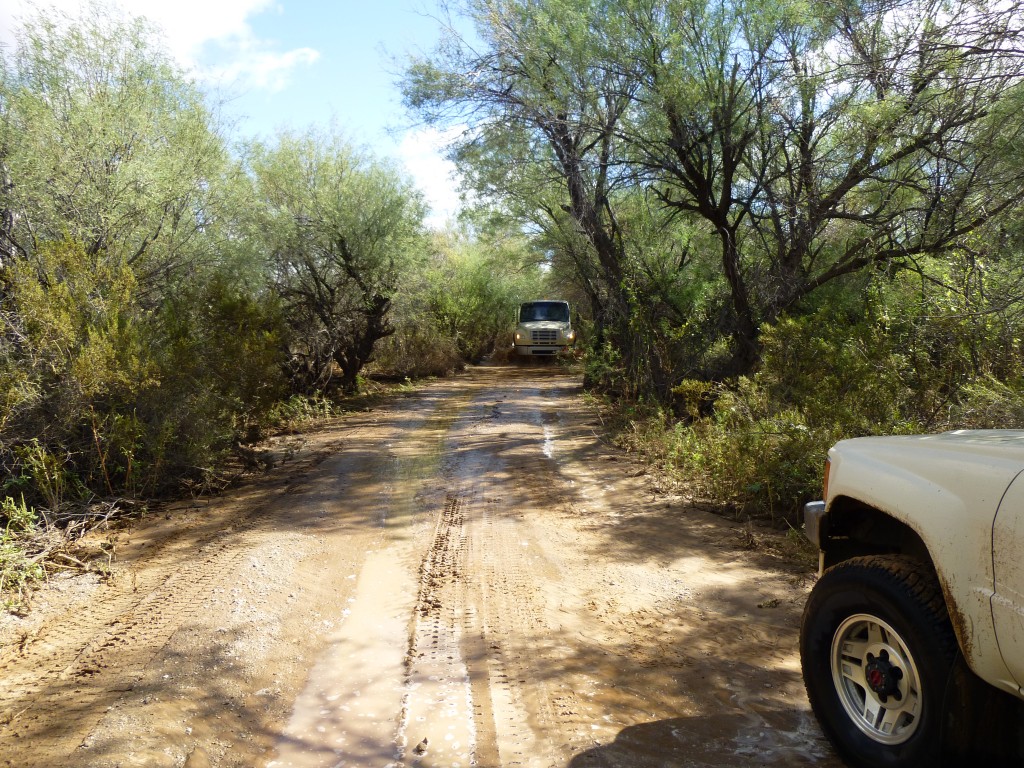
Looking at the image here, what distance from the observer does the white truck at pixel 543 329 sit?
85.9 feet

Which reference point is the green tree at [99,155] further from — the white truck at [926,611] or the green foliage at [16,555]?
the white truck at [926,611]

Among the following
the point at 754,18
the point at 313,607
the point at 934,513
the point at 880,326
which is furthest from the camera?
the point at 754,18

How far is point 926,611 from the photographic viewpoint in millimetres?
2479

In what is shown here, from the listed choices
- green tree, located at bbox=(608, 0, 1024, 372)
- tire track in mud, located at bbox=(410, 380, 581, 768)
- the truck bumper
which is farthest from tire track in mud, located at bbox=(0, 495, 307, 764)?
green tree, located at bbox=(608, 0, 1024, 372)

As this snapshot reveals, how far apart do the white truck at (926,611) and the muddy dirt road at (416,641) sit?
47cm

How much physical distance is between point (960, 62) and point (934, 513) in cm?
541

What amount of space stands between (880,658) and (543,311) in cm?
2460

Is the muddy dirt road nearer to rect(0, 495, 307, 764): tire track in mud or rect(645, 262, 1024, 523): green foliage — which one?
rect(0, 495, 307, 764): tire track in mud

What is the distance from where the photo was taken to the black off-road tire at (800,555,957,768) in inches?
95.8

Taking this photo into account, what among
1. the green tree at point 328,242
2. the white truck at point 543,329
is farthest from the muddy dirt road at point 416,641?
the white truck at point 543,329

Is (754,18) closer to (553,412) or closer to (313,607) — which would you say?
(553,412)

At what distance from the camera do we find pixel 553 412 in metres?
14.2

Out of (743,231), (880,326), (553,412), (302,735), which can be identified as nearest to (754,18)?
(743,231)

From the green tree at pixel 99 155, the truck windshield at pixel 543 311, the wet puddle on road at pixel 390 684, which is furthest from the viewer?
the truck windshield at pixel 543 311
